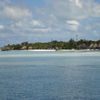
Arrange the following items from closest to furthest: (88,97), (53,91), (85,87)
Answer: (88,97)
(53,91)
(85,87)

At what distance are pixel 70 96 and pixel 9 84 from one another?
379 inches

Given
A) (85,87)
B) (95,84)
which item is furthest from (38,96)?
(95,84)

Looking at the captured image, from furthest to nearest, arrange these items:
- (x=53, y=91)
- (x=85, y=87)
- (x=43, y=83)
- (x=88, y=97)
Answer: (x=43, y=83)
(x=85, y=87)
(x=53, y=91)
(x=88, y=97)

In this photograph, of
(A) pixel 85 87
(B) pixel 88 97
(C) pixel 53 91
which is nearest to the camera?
(B) pixel 88 97

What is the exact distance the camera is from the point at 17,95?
25.4m

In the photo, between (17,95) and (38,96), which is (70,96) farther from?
(17,95)

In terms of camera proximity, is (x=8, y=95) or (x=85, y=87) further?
(x=85, y=87)

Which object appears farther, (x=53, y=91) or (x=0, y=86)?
(x=0, y=86)

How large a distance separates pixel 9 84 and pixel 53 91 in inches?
274

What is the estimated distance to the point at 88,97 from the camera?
2420 cm

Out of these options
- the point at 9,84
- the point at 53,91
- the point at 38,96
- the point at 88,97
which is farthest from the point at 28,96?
the point at 9,84

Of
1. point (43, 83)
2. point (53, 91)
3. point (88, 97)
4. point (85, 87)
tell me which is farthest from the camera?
point (43, 83)

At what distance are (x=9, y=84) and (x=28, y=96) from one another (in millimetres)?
7505

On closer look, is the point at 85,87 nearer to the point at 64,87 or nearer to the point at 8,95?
the point at 64,87
